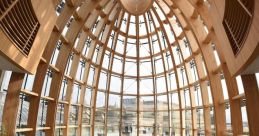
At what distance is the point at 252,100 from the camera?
39.0ft

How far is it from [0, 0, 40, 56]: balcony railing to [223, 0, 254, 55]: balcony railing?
701 centimetres

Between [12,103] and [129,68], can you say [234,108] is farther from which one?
[129,68]

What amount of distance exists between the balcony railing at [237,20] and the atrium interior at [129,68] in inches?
1.4

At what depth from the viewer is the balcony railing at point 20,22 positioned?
342 inches

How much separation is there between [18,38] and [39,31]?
1.61 m

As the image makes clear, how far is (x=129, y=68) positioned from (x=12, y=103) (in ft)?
52.9

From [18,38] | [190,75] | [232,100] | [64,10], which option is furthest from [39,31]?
[190,75]

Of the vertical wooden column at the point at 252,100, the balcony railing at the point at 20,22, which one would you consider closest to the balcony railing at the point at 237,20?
the vertical wooden column at the point at 252,100

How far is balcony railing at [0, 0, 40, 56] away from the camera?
869 cm

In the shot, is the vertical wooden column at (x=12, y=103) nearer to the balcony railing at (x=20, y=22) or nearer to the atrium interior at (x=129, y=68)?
the atrium interior at (x=129, y=68)

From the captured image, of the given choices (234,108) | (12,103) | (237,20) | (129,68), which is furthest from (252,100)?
(129,68)

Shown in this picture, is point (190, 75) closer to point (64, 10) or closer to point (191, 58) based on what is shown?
point (191, 58)

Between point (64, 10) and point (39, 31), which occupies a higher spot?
point (64, 10)

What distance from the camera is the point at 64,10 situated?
1670 cm
